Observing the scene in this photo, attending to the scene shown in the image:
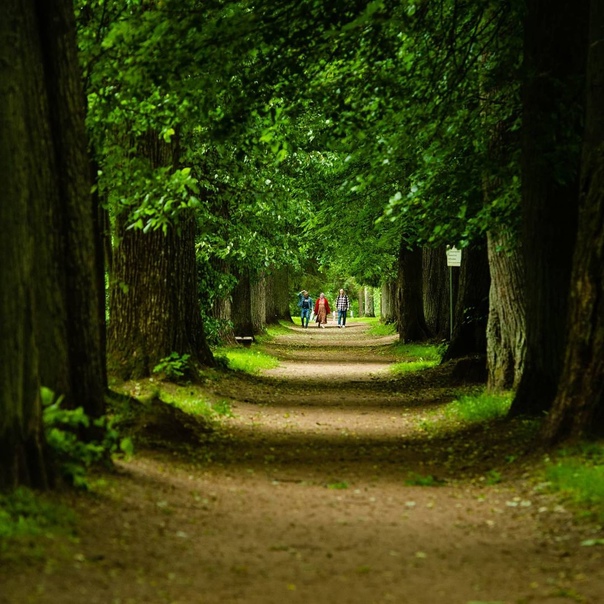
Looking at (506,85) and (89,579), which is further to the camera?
(506,85)

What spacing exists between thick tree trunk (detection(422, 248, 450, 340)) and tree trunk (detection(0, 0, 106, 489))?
812 inches

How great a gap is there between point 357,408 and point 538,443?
649 cm

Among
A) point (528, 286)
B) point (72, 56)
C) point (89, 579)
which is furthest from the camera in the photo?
point (528, 286)

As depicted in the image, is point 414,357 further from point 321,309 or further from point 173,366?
point 321,309

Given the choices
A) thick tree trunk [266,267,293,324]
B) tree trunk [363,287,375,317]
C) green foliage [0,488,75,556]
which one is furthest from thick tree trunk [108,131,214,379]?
tree trunk [363,287,375,317]

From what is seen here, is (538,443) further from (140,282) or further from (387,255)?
(387,255)

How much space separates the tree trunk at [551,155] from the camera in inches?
461

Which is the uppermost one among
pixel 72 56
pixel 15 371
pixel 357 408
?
pixel 72 56

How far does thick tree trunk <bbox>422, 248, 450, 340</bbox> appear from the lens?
29.3 meters

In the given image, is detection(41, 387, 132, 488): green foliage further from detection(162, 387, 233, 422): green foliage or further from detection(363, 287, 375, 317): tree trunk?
detection(363, 287, 375, 317): tree trunk

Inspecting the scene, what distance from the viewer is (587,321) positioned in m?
9.59

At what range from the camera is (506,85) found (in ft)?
44.1

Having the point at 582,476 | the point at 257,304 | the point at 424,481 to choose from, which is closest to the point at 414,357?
the point at 257,304

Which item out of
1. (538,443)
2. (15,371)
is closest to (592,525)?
(538,443)
